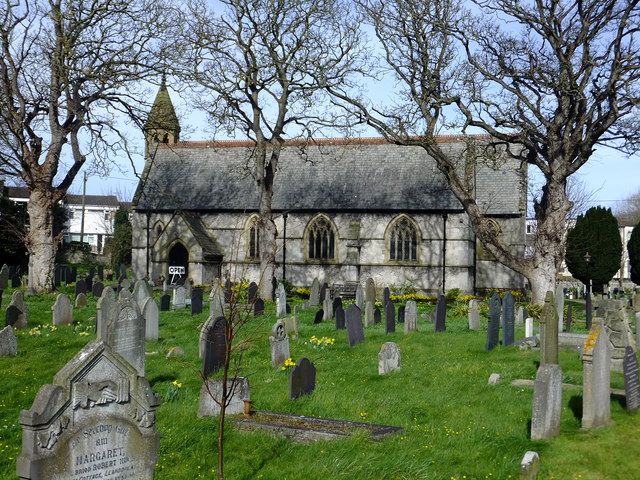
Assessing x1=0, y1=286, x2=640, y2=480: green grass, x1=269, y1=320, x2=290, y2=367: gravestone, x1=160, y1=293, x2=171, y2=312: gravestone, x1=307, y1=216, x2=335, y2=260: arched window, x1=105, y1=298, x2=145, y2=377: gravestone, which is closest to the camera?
x1=0, y1=286, x2=640, y2=480: green grass

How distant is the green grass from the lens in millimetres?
8234

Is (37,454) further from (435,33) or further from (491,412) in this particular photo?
(435,33)

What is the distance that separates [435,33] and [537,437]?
615 inches

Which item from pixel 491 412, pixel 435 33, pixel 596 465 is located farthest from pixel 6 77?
pixel 596 465

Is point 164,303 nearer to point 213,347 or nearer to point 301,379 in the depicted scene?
point 213,347

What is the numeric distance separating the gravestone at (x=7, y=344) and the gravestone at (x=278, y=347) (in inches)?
199

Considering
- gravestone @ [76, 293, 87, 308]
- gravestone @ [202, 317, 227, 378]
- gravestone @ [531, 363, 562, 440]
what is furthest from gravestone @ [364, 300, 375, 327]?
gravestone @ [531, 363, 562, 440]

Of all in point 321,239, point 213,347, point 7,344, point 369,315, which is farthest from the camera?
point 321,239

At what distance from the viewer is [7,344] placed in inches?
555

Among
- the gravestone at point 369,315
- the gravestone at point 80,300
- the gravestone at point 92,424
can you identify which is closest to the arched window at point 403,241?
the gravestone at point 369,315

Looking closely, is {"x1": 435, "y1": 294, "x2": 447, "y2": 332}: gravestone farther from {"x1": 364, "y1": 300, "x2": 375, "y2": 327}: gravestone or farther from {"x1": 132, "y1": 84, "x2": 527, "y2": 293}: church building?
{"x1": 132, "y1": 84, "x2": 527, "y2": 293}: church building

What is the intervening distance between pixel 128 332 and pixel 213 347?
1550mm

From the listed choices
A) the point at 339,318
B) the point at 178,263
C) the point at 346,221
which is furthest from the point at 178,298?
the point at 178,263

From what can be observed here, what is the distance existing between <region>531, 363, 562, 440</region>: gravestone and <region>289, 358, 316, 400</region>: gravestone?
359cm
